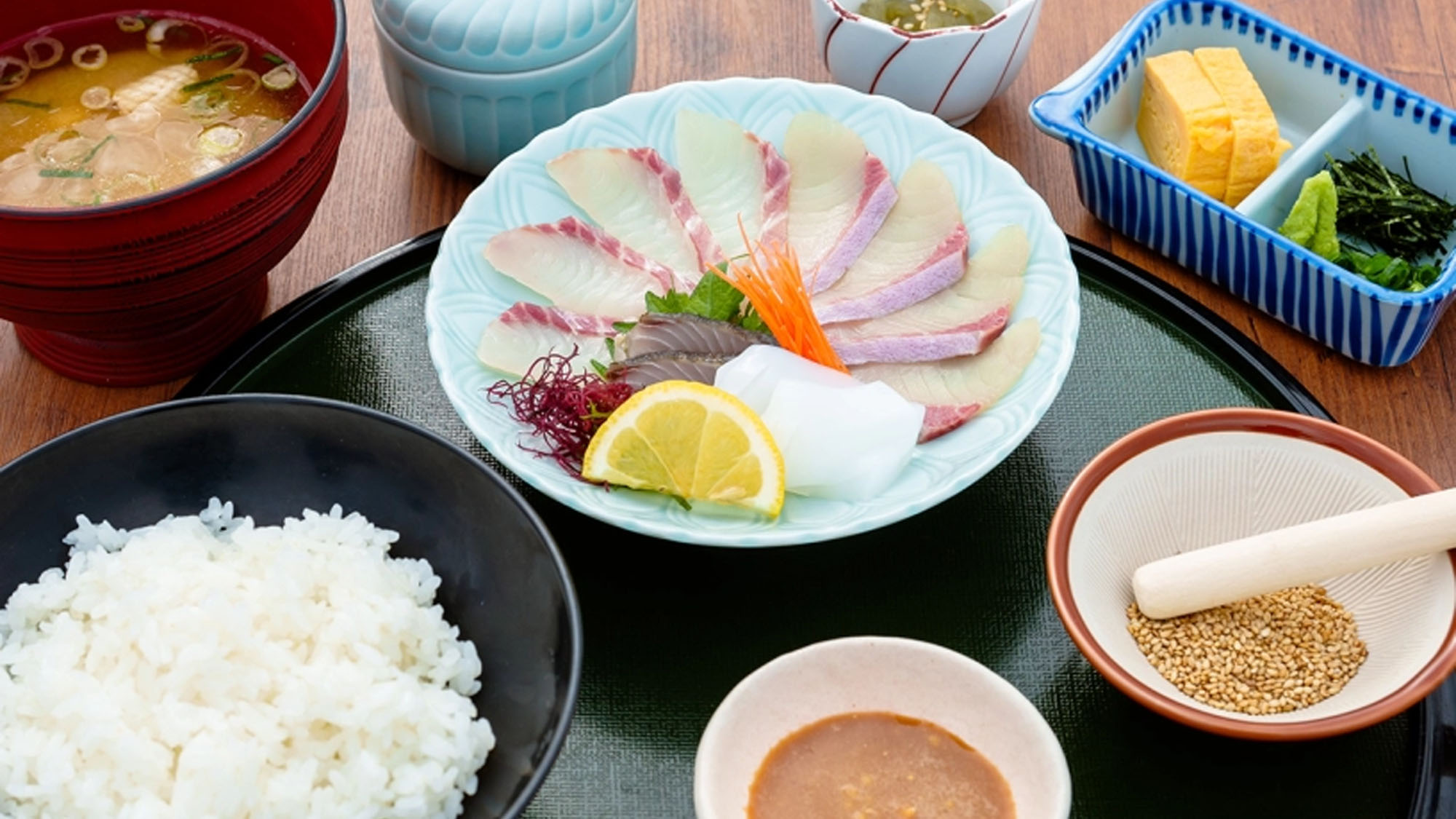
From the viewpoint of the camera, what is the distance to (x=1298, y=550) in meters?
1.83

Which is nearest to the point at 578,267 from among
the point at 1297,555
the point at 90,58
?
the point at 90,58

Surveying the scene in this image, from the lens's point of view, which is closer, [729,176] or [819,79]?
[729,176]

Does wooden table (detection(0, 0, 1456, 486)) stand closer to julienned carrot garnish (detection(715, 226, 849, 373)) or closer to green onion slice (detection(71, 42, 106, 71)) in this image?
green onion slice (detection(71, 42, 106, 71))

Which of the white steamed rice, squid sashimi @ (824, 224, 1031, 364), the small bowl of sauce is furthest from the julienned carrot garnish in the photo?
the white steamed rice

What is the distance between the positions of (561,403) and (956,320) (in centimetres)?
66

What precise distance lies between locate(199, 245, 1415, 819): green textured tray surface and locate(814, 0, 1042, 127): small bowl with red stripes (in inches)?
24.9

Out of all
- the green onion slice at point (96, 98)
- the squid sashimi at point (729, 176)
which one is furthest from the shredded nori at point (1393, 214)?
the green onion slice at point (96, 98)

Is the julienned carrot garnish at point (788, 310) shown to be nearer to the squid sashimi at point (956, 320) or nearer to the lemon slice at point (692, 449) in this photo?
the squid sashimi at point (956, 320)

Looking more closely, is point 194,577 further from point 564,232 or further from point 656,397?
point 564,232

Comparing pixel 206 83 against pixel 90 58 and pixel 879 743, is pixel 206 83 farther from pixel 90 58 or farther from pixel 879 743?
pixel 879 743

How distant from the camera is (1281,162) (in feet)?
8.79

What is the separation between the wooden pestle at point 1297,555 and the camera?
5.90ft

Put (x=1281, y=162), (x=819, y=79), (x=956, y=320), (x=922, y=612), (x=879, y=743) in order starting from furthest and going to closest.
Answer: (x=819, y=79), (x=1281, y=162), (x=956, y=320), (x=922, y=612), (x=879, y=743)

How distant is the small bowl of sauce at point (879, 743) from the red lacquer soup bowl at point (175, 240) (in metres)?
1.00
